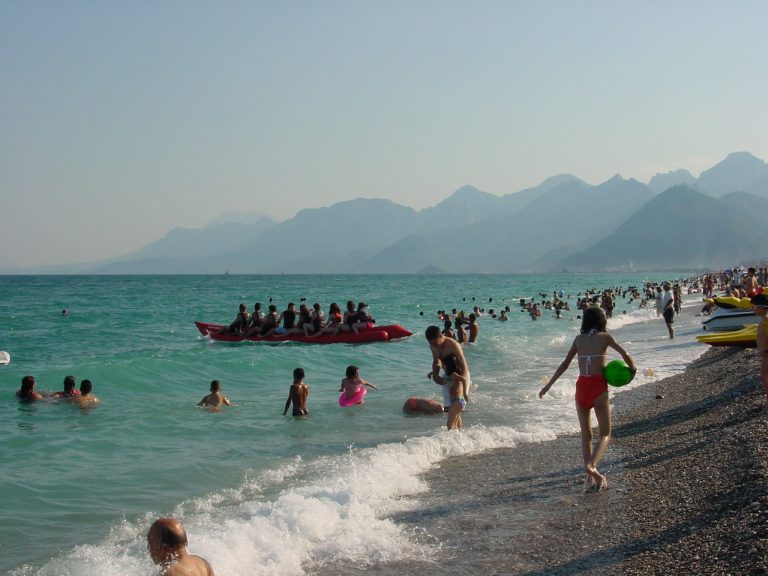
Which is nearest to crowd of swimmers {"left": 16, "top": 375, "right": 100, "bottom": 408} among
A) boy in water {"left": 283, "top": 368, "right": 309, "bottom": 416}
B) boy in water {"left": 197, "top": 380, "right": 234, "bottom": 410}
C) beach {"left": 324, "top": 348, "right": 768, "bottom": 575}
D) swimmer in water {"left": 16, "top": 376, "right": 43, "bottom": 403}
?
swimmer in water {"left": 16, "top": 376, "right": 43, "bottom": 403}

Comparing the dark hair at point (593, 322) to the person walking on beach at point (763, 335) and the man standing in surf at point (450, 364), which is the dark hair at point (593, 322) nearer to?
the man standing in surf at point (450, 364)

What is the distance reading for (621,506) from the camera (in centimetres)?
570

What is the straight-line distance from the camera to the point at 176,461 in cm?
838

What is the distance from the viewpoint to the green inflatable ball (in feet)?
19.9

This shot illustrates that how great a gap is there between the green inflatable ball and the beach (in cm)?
93

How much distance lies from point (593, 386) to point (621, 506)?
3.41 feet

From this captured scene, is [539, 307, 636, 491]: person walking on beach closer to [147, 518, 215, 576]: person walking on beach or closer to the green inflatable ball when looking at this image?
the green inflatable ball

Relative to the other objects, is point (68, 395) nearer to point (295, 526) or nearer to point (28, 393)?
point (28, 393)

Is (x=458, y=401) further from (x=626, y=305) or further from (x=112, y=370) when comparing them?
(x=626, y=305)

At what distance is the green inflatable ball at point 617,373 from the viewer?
6.06 m

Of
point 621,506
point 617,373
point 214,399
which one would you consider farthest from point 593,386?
point 214,399

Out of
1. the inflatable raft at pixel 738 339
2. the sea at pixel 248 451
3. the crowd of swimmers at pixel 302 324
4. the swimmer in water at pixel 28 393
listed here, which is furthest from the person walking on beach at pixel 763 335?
the crowd of swimmers at pixel 302 324

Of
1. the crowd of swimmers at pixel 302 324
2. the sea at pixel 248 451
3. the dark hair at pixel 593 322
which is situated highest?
the dark hair at pixel 593 322

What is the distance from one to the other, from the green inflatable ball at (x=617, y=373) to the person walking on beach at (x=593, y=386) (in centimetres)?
7
